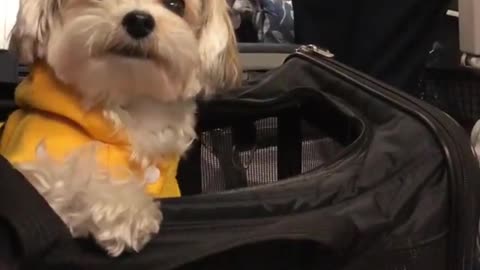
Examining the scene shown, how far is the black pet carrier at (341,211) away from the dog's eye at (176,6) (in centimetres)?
23

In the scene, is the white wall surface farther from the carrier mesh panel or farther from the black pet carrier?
the black pet carrier

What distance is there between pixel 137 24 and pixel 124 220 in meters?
0.26

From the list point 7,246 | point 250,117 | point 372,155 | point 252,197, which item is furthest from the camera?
point 250,117

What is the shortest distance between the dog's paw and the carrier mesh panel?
1.57ft

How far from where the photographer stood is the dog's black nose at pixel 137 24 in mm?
897

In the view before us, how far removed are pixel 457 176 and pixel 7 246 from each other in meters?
0.43

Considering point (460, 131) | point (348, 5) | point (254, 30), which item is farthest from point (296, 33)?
point (460, 131)

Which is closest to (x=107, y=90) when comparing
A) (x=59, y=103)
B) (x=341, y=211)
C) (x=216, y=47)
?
(x=59, y=103)

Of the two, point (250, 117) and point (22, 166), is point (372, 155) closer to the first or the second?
point (22, 166)

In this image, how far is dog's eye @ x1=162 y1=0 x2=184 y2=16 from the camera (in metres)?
1.01

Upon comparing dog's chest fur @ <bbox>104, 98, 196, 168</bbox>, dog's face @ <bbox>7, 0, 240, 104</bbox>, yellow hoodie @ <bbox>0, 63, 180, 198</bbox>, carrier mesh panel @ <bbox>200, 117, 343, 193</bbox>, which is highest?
dog's face @ <bbox>7, 0, 240, 104</bbox>

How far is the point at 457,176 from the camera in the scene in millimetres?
→ 790

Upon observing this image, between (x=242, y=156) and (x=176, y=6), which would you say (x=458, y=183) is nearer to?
(x=176, y=6)

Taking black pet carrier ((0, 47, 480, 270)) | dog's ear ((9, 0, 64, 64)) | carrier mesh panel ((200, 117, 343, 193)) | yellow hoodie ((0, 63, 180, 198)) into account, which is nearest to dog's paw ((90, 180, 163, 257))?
black pet carrier ((0, 47, 480, 270))
